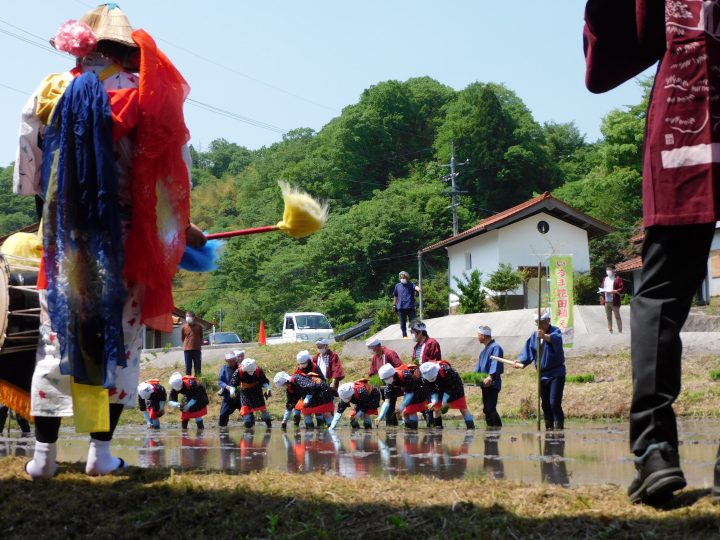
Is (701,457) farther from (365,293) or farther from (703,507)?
(365,293)

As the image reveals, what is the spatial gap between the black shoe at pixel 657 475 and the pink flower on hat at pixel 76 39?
329 cm

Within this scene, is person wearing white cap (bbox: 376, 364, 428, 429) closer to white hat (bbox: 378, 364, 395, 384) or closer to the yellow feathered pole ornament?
white hat (bbox: 378, 364, 395, 384)

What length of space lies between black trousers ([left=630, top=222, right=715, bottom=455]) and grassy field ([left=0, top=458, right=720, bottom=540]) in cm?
28

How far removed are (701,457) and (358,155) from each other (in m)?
89.8

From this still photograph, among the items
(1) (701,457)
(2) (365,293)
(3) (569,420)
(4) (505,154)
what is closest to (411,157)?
(4) (505,154)

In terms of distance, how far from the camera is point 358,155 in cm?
9481

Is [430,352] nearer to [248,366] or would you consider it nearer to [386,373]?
[386,373]

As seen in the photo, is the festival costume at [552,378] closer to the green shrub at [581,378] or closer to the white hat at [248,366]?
the white hat at [248,366]

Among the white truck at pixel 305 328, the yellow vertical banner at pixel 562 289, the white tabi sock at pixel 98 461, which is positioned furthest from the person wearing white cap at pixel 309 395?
the white truck at pixel 305 328

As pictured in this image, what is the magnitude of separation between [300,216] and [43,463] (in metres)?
1.98

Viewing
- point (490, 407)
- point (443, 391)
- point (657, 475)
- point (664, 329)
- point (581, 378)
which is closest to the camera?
point (657, 475)

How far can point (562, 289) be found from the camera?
74.4ft

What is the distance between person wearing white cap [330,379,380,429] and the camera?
1469cm

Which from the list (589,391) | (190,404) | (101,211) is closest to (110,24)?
(101,211)
